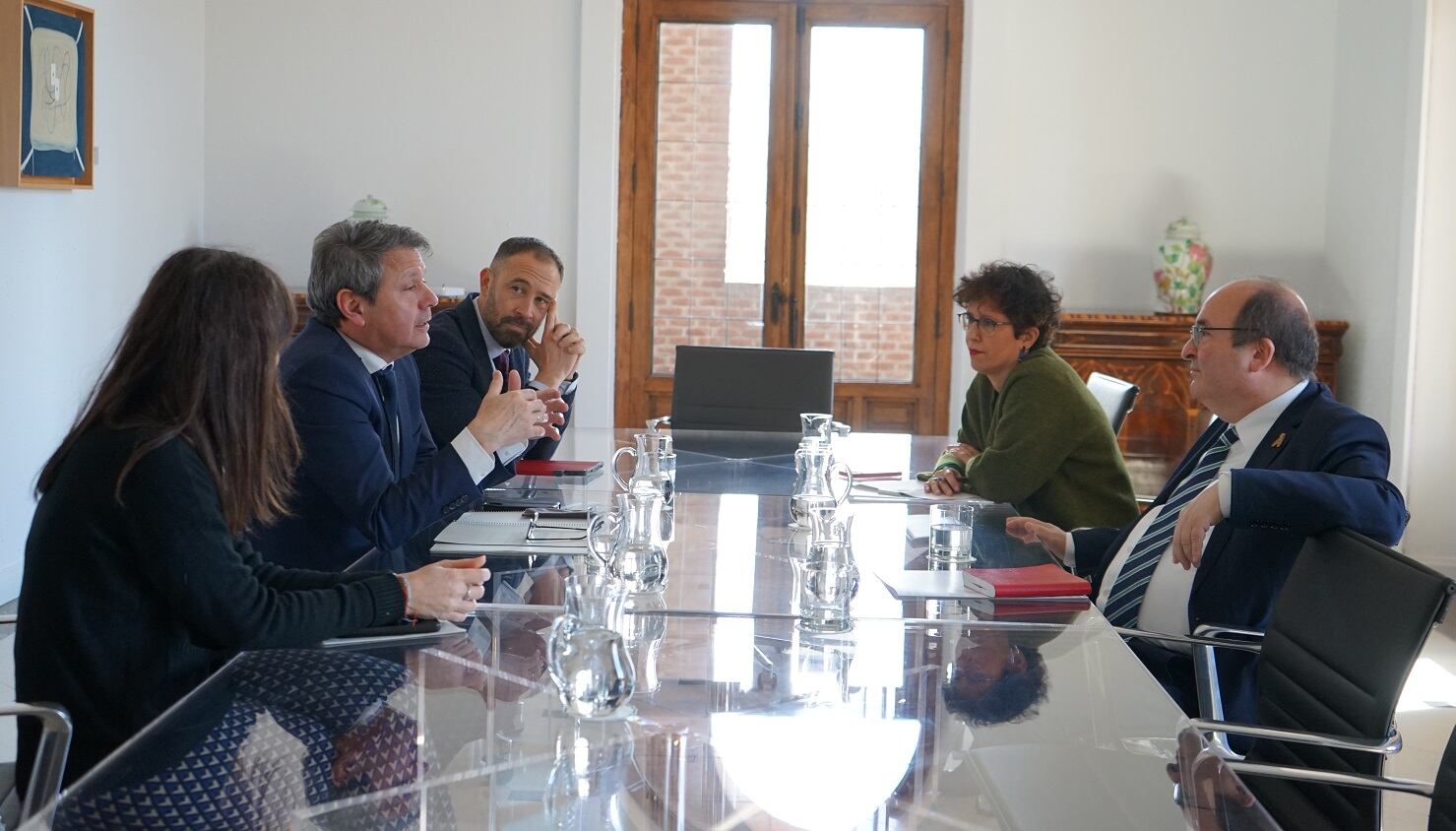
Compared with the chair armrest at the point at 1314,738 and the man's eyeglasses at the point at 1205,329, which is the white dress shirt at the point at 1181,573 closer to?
the man's eyeglasses at the point at 1205,329

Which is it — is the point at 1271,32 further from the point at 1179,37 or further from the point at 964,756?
the point at 964,756

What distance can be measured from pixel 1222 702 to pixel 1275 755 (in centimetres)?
28

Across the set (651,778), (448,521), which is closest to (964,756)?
(651,778)

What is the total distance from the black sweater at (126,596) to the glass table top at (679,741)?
82mm

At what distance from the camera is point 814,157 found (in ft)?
21.1

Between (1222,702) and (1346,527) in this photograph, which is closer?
(1346,527)

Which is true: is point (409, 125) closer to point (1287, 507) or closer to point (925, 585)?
point (925, 585)

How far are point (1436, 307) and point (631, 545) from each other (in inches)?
171

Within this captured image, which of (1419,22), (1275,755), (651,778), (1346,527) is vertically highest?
(1419,22)

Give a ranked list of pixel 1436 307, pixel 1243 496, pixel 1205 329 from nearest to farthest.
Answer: pixel 1243 496 → pixel 1205 329 → pixel 1436 307

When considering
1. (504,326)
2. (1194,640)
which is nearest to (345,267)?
(504,326)

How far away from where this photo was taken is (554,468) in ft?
11.2

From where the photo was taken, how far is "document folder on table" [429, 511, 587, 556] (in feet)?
8.20

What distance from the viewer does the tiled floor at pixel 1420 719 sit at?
127 inches
